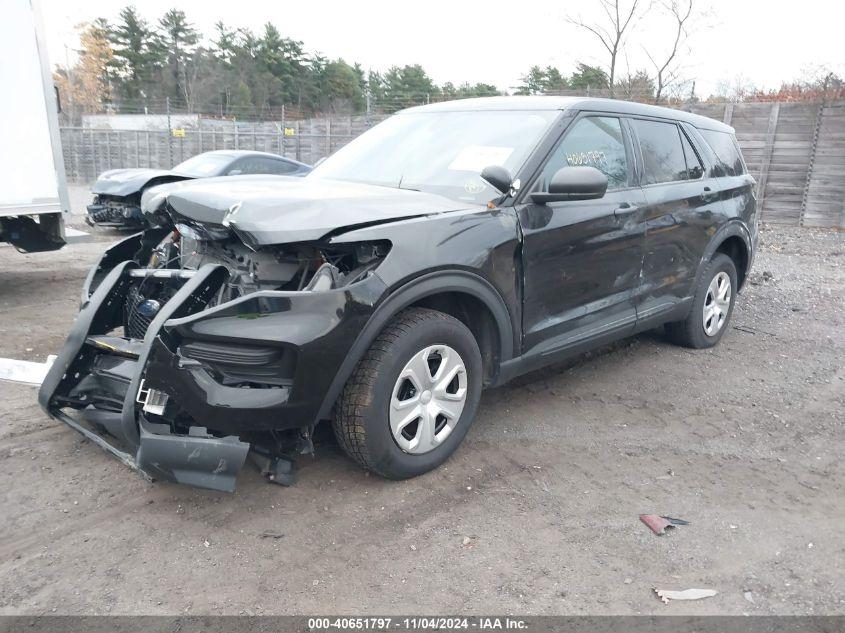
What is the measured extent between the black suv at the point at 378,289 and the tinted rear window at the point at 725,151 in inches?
37.2

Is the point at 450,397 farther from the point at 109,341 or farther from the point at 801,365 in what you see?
the point at 801,365

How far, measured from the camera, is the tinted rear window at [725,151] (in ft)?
18.2

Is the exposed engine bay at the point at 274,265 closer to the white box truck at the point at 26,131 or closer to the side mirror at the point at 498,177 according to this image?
the side mirror at the point at 498,177

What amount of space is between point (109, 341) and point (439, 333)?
159 cm

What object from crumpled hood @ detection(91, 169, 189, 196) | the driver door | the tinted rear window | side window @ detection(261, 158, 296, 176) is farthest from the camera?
side window @ detection(261, 158, 296, 176)

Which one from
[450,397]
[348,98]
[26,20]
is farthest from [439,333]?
[348,98]

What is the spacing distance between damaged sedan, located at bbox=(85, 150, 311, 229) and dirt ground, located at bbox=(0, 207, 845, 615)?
6.64m

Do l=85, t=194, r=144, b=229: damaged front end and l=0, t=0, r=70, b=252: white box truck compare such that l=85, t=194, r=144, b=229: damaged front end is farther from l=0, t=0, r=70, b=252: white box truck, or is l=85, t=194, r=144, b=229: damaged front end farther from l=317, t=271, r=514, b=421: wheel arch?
l=317, t=271, r=514, b=421: wheel arch

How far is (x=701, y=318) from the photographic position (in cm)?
552

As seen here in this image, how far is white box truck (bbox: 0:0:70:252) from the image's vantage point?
6555 mm

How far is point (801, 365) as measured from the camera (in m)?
5.45

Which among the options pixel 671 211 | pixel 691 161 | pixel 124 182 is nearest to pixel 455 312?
pixel 671 211

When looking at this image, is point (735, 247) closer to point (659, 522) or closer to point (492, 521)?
point (659, 522)

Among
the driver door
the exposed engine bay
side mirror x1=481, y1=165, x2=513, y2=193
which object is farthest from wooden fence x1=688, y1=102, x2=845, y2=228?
the exposed engine bay
